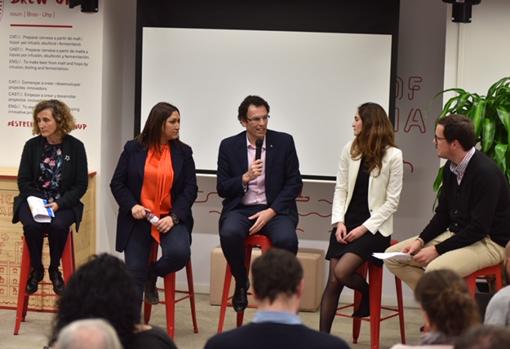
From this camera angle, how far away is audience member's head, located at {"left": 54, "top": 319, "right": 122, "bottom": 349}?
2.46 metres

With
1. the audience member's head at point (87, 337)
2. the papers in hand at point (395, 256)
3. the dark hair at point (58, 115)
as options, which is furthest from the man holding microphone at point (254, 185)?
the audience member's head at point (87, 337)

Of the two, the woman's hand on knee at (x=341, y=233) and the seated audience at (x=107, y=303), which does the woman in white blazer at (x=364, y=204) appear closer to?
the woman's hand on knee at (x=341, y=233)

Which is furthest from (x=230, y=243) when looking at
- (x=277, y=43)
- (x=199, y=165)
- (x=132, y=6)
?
(x=132, y=6)

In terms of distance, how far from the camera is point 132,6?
6.80 metres

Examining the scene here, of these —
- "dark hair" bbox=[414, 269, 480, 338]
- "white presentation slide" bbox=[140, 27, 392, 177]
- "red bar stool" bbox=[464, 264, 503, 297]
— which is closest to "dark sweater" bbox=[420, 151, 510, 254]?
"red bar stool" bbox=[464, 264, 503, 297]

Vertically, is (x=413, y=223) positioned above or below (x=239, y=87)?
below

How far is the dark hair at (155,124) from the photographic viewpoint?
5.63 m

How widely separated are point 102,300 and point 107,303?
0.02 meters

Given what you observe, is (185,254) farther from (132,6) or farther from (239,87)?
(132,6)

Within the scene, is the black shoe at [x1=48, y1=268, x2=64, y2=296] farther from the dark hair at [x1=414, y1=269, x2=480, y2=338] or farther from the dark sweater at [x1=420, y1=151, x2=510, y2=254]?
the dark hair at [x1=414, y1=269, x2=480, y2=338]

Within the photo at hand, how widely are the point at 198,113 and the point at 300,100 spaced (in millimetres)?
731

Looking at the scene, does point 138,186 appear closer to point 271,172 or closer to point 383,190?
point 271,172

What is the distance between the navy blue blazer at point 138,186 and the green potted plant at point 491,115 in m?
1.55

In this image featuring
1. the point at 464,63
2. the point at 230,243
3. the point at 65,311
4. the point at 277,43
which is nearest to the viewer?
the point at 65,311
